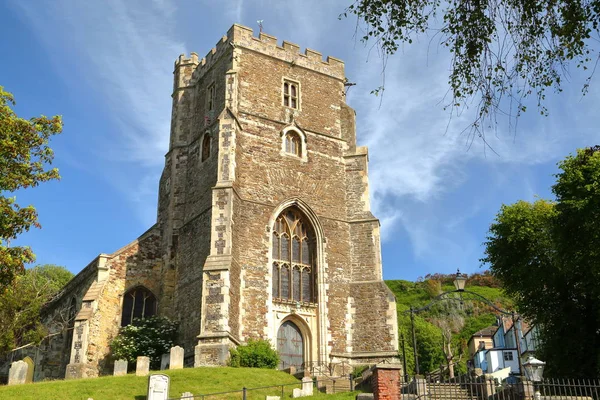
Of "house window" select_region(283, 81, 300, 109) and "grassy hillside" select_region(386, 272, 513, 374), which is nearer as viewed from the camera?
"house window" select_region(283, 81, 300, 109)

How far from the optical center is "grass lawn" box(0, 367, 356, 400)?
18.2 m

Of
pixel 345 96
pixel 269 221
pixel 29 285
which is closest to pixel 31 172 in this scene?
pixel 269 221

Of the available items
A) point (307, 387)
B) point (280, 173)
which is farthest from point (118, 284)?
point (307, 387)

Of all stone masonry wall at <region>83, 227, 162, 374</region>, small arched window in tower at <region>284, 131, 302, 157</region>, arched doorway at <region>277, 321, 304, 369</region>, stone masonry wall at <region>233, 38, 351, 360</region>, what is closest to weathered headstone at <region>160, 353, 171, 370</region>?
stone masonry wall at <region>233, 38, 351, 360</region>

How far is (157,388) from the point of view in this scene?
1741cm

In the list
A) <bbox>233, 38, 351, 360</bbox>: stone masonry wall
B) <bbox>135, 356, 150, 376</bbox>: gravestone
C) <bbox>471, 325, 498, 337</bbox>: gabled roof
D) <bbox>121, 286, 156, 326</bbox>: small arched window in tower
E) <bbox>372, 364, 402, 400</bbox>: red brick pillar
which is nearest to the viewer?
<bbox>372, 364, 402, 400</bbox>: red brick pillar

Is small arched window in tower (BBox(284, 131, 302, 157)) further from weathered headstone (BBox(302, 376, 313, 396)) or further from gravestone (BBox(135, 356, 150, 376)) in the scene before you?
weathered headstone (BBox(302, 376, 313, 396))

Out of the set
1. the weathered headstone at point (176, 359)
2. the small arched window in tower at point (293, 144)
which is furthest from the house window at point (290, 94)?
the weathered headstone at point (176, 359)

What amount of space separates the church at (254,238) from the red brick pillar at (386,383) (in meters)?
10.2

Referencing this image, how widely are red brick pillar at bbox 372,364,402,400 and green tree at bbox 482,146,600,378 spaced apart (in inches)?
407

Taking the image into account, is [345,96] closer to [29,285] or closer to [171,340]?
[171,340]

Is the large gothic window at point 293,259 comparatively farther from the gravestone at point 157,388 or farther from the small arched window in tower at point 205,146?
the gravestone at point 157,388

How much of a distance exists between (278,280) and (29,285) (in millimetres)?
13823

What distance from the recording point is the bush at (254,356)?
2303 centimetres
